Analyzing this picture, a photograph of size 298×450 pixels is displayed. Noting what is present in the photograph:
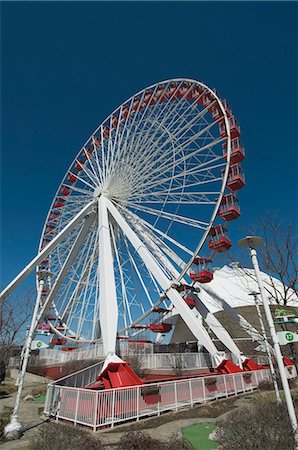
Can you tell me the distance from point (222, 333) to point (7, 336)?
1407cm

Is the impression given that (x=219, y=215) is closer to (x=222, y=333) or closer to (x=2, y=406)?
(x=222, y=333)

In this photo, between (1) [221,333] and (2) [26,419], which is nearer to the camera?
(2) [26,419]

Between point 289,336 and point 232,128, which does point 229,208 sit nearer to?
point 232,128

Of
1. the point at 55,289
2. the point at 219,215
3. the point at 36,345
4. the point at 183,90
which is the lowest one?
the point at 36,345

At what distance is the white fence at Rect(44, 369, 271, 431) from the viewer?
8.91 meters

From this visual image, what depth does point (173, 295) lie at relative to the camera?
53.1 ft

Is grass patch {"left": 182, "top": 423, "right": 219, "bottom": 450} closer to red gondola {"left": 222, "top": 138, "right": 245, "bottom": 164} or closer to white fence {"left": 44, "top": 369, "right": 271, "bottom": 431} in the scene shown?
white fence {"left": 44, "top": 369, "right": 271, "bottom": 431}

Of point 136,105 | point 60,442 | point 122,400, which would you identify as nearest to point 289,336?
point 60,442

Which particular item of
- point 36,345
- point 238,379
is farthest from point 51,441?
point 238,379

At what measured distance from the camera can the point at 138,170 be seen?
20703mm

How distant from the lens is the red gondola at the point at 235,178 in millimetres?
17859

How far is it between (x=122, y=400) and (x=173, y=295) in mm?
7253

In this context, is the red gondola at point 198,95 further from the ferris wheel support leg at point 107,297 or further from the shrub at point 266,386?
the shrub at point 266,386

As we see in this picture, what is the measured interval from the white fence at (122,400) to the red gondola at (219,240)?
6.59 meters
